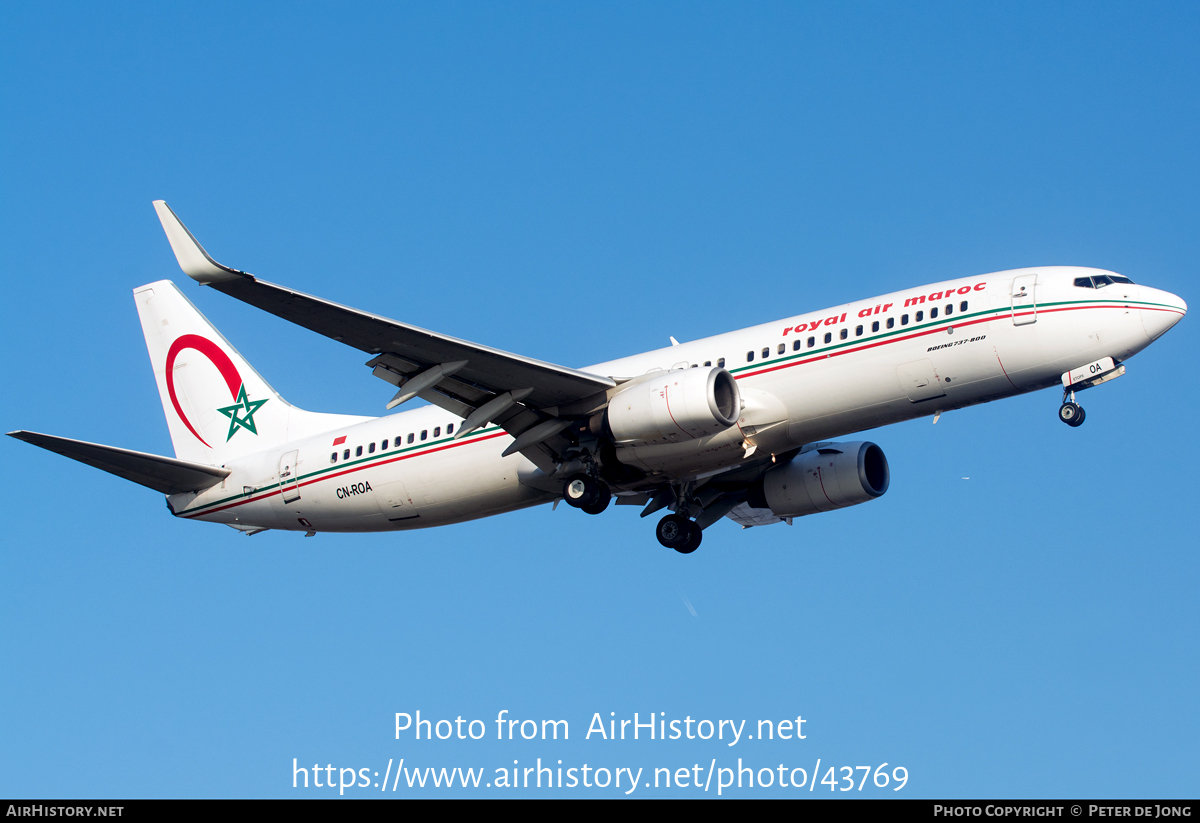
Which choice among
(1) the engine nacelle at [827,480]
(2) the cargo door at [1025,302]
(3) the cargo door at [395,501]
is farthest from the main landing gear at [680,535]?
(2) the cargo door at [1025,302]

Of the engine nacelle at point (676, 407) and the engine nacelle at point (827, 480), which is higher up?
the engine nacelle at point (827, 480)

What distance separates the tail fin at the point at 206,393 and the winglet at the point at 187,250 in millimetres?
11993

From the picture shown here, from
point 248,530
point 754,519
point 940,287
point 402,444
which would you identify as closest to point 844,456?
point 754,519

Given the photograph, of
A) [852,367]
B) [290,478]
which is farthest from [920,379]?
[290,478]

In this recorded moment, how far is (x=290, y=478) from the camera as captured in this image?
33719 mm

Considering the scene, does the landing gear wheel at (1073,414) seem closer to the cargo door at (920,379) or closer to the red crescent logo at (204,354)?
the cargo door at (920,379)

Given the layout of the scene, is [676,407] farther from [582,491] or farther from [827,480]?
[827,480]

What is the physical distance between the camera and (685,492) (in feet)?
107

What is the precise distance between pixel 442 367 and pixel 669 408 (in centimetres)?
489

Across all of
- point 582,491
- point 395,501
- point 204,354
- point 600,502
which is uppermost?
point 204,354

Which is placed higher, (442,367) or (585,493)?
(442,367)

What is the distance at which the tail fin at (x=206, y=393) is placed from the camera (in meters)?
36.2

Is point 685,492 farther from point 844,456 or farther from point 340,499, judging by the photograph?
point 340,499

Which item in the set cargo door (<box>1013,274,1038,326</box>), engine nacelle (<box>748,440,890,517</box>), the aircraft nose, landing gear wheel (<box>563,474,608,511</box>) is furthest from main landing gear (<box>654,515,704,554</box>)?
the aircraft nose
